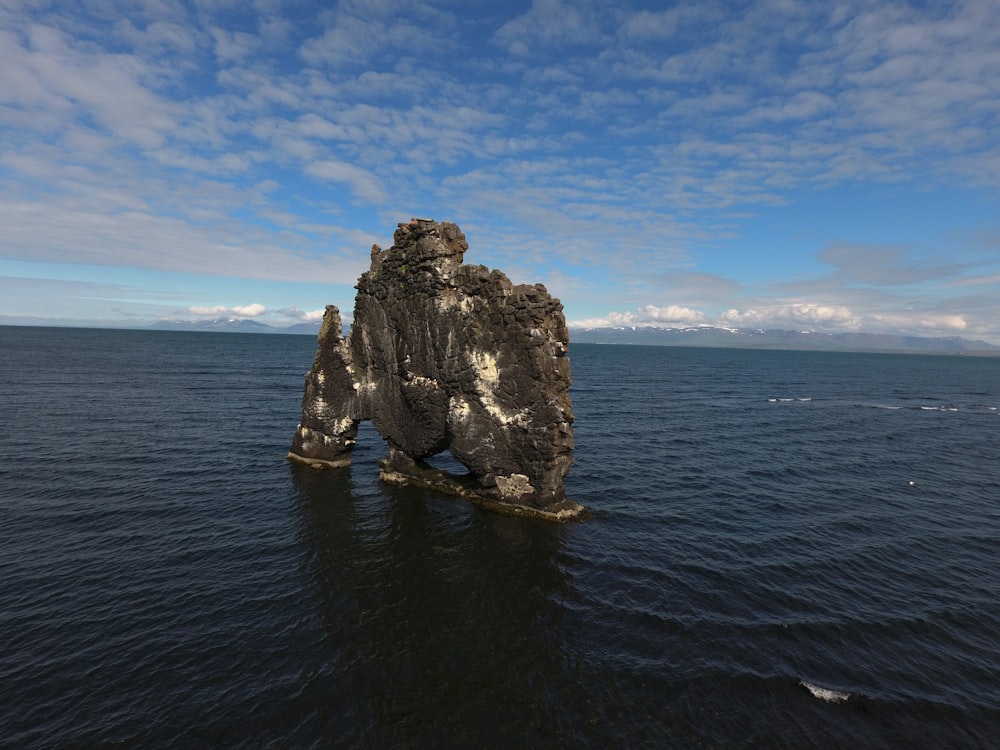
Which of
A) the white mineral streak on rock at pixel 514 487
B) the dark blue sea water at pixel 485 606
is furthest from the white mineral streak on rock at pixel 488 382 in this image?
the dark blue sea water at pixel 485 606

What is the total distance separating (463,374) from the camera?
34.9m

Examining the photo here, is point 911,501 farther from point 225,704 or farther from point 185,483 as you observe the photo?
point 185,483

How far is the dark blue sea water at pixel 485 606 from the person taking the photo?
16.4 metres

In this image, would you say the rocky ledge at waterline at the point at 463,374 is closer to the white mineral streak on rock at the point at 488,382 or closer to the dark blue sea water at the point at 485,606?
the white mineral streak on rock at the point at 488,382

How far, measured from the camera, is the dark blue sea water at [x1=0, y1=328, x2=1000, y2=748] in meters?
16.4

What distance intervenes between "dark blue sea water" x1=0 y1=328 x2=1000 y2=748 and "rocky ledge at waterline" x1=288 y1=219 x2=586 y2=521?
2.98m

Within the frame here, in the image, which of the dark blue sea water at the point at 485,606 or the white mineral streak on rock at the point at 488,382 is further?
the white mineral streak on rock at the point at 488,382

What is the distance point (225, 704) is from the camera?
16547 mm

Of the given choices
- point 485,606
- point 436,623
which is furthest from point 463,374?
point 436,623

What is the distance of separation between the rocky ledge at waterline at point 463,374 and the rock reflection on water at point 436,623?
3.35m

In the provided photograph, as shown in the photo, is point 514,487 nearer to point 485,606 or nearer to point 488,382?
point 488,382

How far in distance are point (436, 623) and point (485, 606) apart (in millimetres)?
2611

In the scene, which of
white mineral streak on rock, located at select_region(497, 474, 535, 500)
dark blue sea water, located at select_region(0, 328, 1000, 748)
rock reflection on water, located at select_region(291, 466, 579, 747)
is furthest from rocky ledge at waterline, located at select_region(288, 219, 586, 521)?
rock reflection on water, located at select_region(291, 466, 579, 747)

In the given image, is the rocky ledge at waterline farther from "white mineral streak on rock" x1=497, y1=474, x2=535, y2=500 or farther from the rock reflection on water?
the rock reflection on water
